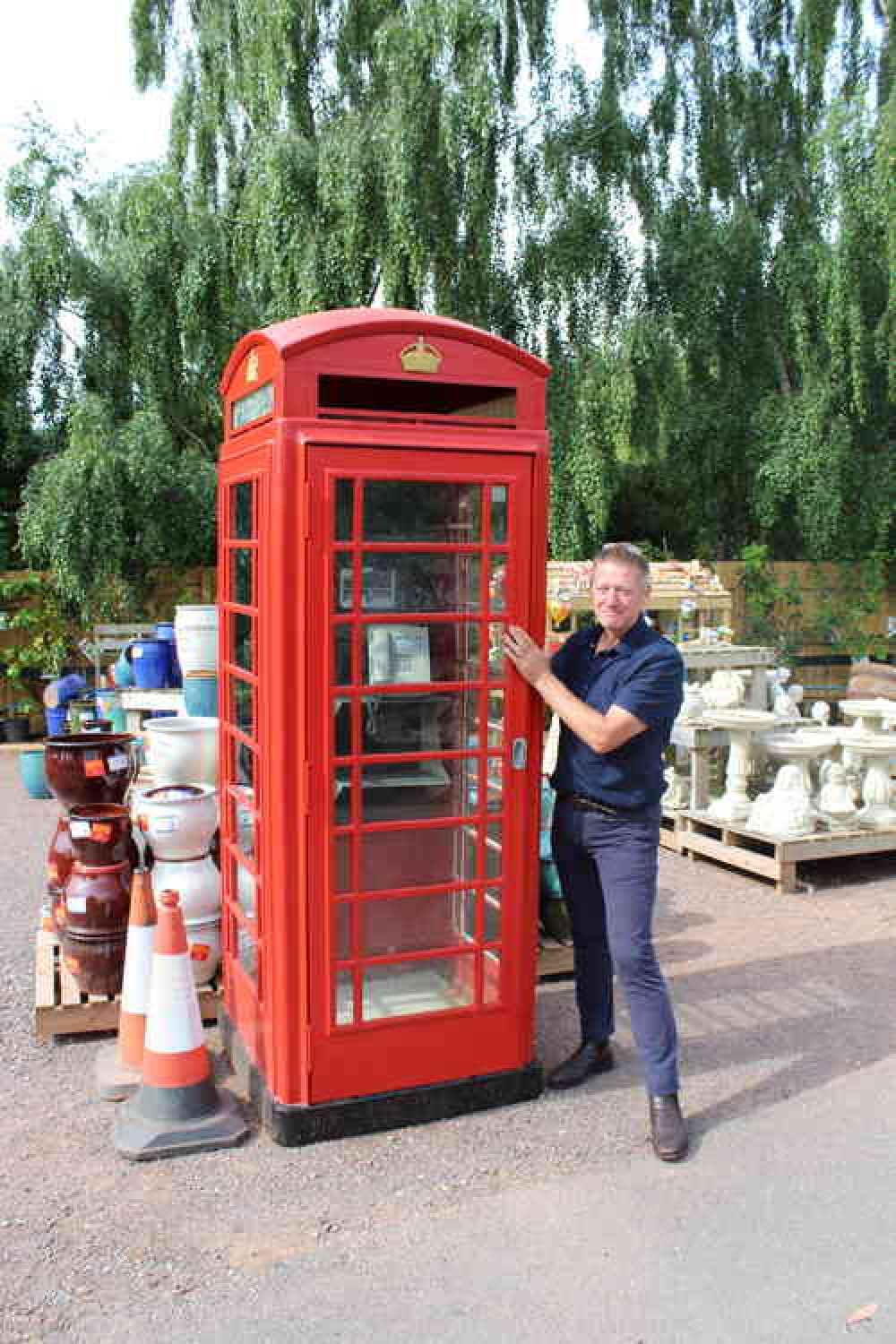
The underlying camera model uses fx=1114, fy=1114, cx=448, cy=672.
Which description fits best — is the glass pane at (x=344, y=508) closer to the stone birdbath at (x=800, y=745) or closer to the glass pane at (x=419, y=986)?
the glass pane at (x=419, y=986)

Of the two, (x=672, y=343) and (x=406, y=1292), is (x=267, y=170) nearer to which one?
(x=672, y=343)

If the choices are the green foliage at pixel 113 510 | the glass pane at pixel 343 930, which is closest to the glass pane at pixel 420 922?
the glass pane at pixel 343 930

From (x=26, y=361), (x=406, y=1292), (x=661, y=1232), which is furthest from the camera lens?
(x=26, y=361)

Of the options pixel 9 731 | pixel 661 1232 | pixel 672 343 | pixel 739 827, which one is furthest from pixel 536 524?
pixel 672 343

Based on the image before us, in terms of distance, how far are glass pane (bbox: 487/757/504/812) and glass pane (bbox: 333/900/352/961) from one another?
622mm

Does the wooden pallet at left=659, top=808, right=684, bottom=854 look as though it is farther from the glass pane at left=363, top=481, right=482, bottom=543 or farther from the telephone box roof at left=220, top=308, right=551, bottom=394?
the telephone box roof at left=220, top=308, right=551, bottom=394

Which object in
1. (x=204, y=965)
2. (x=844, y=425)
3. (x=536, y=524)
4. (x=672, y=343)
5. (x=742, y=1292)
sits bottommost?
(x=742, y=1292)

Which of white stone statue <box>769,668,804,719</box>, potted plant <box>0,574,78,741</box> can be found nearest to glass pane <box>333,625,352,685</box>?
white stone statue <box>769,668,804,719</box>

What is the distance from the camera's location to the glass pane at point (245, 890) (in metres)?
4.32

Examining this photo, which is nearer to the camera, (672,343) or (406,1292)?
(406,1292)

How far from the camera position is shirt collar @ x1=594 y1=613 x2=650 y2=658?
153 inches

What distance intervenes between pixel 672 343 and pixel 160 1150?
1324 centimetres

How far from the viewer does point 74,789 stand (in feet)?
16.7

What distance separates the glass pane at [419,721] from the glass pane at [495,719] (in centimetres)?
5
